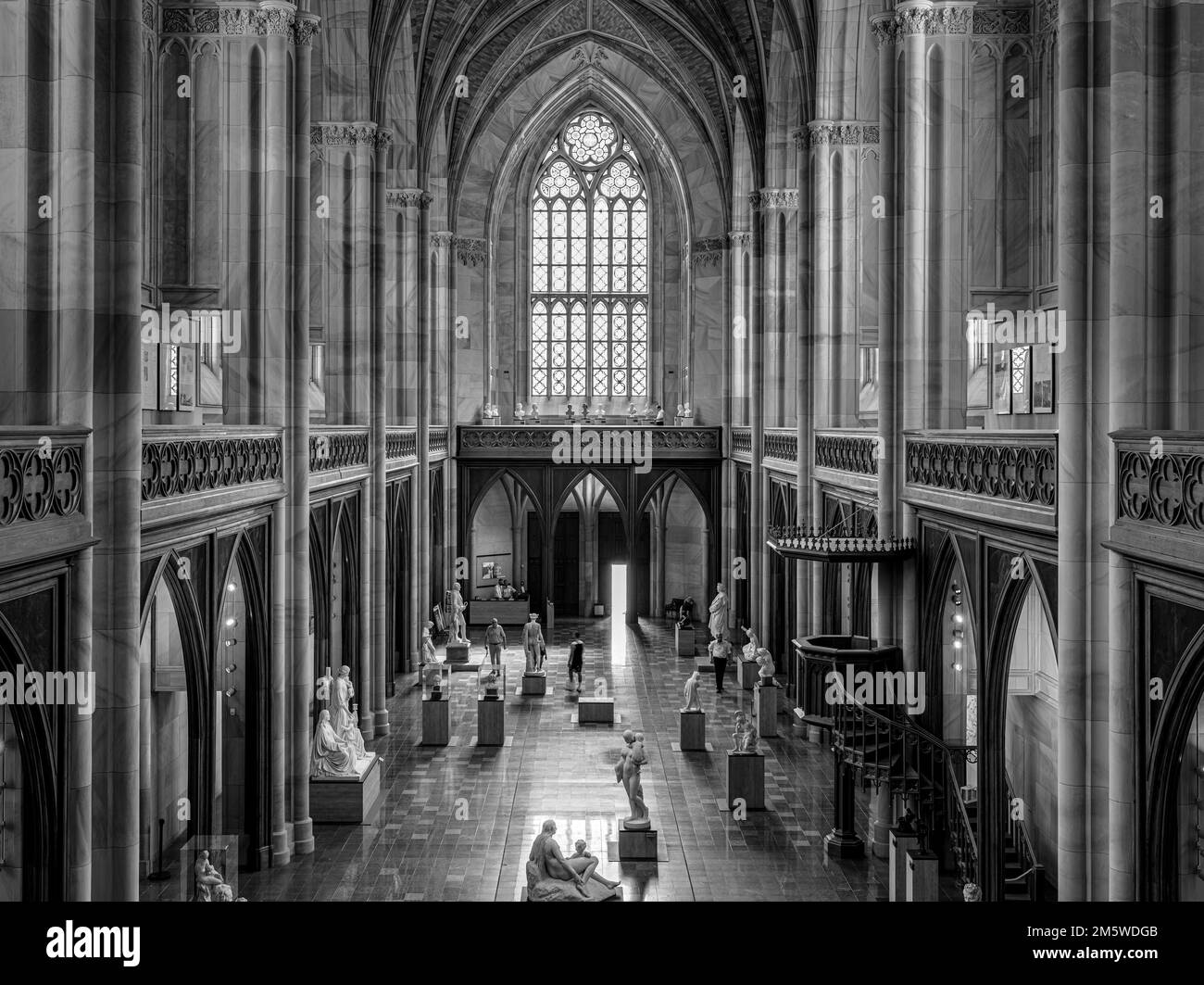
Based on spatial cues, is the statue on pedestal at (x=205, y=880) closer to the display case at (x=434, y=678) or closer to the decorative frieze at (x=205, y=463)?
the decorative frieze at (x=205, y=463)

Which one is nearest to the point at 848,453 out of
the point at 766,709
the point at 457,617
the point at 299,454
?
the point at 766,709

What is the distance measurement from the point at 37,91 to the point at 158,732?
36.6 feet

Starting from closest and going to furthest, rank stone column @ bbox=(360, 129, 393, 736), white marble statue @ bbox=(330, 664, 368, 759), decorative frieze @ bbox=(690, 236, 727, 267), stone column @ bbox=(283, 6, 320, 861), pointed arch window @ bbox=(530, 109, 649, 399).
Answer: stone column @ bbox=(283, 6, 320, 861), white marble statue @ bbox=(330, 664, 368, 759), stone column @ bbox=(360, 129, 393, 736), decorative frieze @ bbox=(690, 236, 727, 267), pointed arch window @ bbox=(530, 109, 649, 399)

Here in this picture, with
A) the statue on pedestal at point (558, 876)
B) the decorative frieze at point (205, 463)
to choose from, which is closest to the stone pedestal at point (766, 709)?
the statue on pedestal at point (558, 876)

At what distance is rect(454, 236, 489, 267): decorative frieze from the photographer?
42781 millimetres

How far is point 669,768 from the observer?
2297 cm

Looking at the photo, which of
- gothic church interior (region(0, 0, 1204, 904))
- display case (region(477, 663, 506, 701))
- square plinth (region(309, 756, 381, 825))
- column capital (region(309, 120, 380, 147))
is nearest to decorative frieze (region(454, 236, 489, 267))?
gothic church interior (region(0, 0, 1204, 904))

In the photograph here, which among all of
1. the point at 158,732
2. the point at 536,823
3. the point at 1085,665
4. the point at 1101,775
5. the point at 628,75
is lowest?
the point at 536,823

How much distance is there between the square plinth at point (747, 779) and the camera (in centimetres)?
2009

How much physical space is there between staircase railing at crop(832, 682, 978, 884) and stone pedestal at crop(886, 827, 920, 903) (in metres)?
0.42

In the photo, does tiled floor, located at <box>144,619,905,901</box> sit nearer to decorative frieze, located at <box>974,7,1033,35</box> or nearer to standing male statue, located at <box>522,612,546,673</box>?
standing male statue, located at <box>522,612,546,673</box>

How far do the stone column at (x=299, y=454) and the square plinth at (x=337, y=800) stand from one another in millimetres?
829
